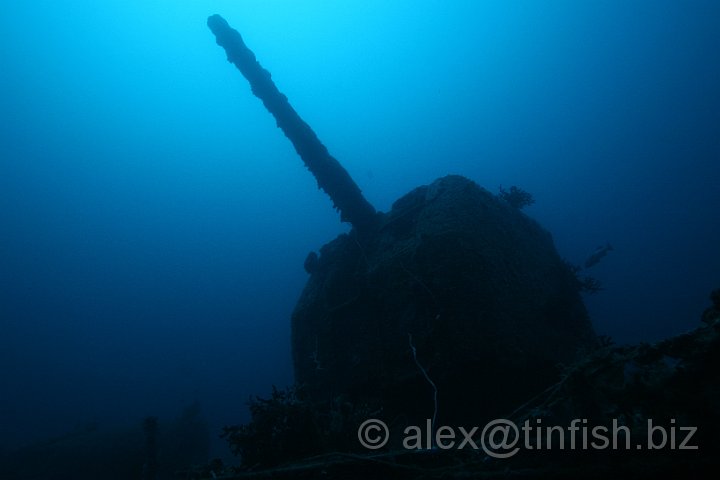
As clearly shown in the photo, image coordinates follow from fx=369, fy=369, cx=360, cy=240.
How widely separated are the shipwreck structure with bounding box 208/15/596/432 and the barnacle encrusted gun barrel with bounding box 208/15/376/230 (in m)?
0.48

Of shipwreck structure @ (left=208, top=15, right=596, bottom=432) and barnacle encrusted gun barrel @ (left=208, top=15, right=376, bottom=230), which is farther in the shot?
barnacle encrusted gun barrel @ (left=208, top=15, right=376, bottom=230)

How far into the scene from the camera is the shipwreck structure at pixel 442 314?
5.42m

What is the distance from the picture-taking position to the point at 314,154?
29.6 feet

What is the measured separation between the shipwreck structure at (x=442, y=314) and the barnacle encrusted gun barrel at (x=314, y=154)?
480mm

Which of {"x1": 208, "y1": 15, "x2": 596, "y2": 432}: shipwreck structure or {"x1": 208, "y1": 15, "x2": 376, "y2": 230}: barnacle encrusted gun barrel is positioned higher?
{"x1": 208, "y1": 15, "x2": 376, "y2": 230}: barnacle encrusted gun barrel

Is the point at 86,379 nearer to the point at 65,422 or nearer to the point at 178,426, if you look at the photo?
the point at 65,422

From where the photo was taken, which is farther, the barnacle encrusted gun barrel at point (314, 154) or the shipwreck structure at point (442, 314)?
the barnacle encrusted gun barrel at point (314, 154)

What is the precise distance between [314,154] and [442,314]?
526 centimetres

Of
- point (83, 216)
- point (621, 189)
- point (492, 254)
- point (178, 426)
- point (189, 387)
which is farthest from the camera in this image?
point (83, 216)

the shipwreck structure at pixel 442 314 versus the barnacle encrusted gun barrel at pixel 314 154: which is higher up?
the barnacle encrusted gun barrel at pixel 314 154

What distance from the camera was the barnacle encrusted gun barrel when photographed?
29.0 feet

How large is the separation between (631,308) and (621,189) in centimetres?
2675

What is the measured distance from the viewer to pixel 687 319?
4600 centimetres

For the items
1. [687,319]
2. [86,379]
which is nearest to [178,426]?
[687,319]
